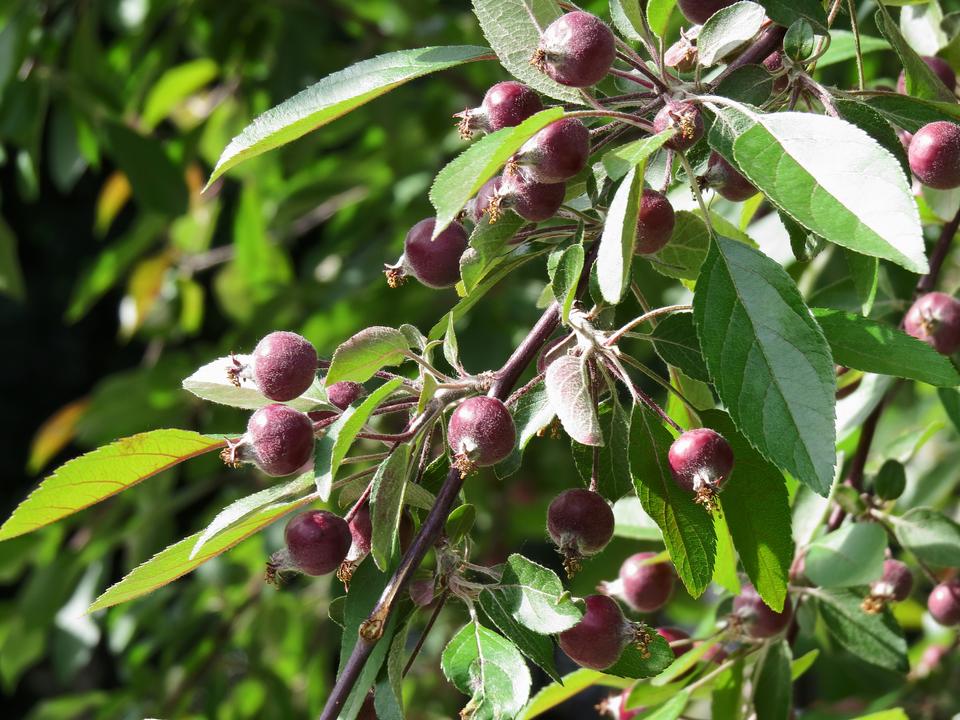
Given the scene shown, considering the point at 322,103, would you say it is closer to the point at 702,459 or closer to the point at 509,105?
the point at 509,105

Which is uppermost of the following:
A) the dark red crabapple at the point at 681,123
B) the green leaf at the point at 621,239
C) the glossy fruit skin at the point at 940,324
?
the dark red crabapple at the point at 681,123

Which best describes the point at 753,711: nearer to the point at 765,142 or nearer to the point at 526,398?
the point at 526,398

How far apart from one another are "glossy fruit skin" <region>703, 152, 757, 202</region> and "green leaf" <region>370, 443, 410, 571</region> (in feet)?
0.90

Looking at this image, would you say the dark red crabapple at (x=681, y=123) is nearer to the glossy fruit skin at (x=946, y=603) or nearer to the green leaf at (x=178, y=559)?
the green leaf at (x=178, y=559)

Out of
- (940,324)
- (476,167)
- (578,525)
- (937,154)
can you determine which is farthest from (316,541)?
(940,324)

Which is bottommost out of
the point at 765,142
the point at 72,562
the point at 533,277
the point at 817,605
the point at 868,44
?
the point at 72,562

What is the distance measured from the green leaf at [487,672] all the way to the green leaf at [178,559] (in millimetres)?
140

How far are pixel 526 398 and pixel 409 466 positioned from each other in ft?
0.35

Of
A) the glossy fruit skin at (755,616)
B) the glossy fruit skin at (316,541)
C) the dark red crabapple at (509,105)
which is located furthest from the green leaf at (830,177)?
the glossy fruit skin at (755,616)

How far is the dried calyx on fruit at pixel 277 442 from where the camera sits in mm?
718

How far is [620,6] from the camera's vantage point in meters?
0.81

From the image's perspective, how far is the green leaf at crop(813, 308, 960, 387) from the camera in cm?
73

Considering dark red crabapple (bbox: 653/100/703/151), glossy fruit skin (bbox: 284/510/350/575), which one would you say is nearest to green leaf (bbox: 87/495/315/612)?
glossy fruit skin (bbox: 284/510/350/575)

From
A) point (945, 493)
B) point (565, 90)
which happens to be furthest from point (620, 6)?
point (945, 493)
